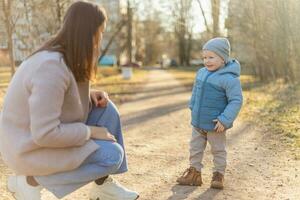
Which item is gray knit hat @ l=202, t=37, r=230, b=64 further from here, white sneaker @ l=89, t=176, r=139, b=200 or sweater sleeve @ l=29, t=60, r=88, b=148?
sweater sleeve @ l=29, t=60, r=88, b=148

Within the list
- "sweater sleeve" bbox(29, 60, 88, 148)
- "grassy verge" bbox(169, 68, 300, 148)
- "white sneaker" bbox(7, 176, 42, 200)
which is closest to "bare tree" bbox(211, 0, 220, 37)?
"grassy verge" bbox(169, 68, 300, 148)

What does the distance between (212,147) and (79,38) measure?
2.14m

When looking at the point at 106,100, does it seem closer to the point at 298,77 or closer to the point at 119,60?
the point at 298,77

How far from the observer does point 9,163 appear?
333cm

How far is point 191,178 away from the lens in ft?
16.1

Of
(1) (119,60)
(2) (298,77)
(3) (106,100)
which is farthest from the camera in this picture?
(1) (119,60)

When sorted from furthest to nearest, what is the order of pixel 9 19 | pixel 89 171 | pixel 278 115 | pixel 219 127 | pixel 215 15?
pixel 215 15
pixel 9 19
pixel 278 115
pixel 219 127
pixel 89 171

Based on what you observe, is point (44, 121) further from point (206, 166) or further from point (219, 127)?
point (206, 166)

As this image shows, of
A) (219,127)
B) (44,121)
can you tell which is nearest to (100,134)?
(44,121)

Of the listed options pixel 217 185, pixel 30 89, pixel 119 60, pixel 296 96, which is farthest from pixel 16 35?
pixel 119 60

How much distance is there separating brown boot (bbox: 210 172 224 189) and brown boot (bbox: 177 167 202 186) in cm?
15

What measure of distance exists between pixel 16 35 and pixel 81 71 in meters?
11.0

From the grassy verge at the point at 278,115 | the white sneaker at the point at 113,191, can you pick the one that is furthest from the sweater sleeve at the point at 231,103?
the grassy verge at the point at 278,115

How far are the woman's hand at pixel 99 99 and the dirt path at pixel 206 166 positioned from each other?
110 cm
